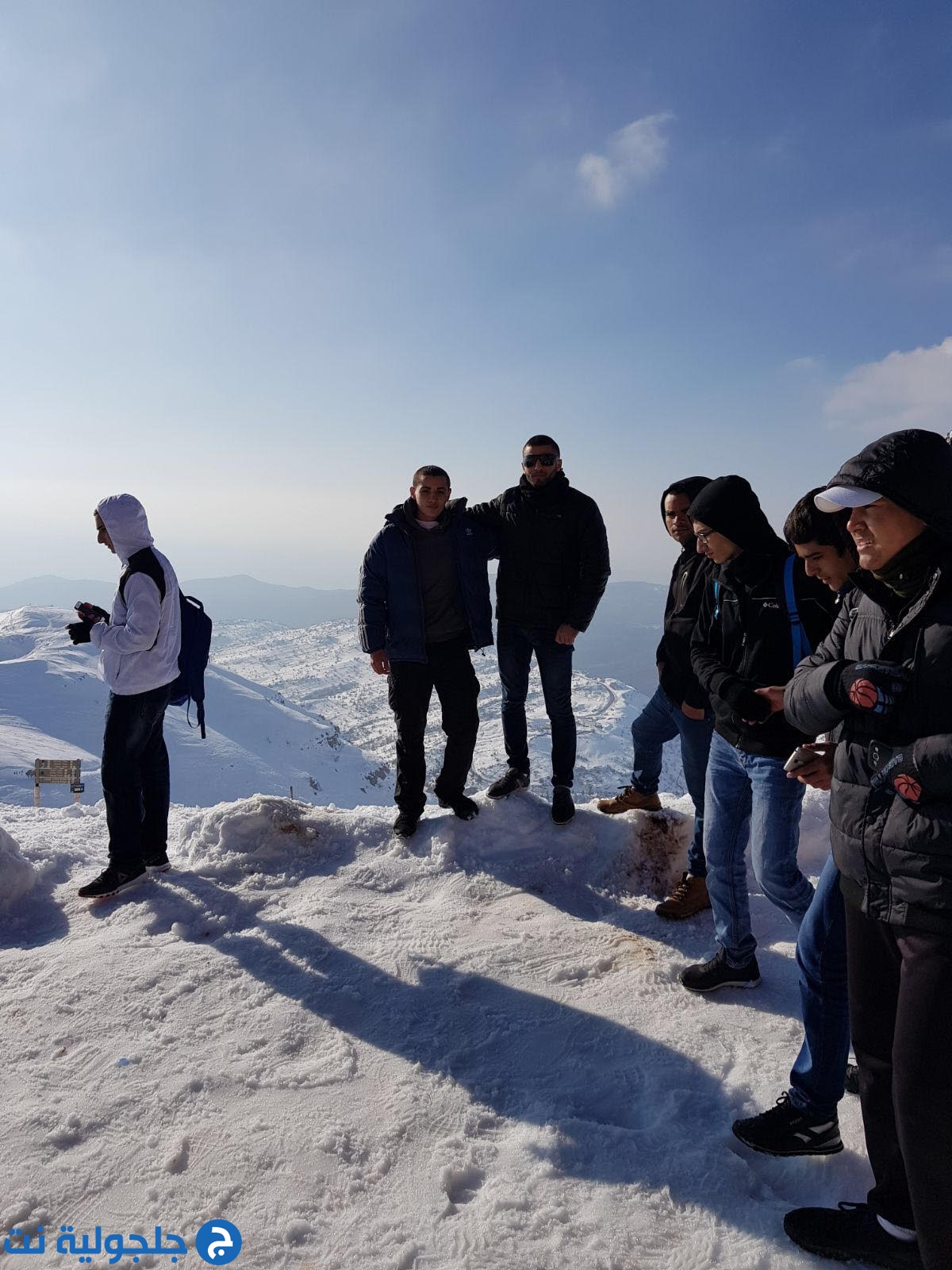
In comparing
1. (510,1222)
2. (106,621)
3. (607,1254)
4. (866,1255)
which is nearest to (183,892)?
(106,621)

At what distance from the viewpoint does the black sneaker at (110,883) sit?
470cm

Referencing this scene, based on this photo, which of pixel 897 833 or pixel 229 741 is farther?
pixel 229 741

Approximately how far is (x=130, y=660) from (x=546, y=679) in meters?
3.29

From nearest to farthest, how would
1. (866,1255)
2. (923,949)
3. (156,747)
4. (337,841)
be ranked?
(923,949), (866,1255), (156,747), (337,841)

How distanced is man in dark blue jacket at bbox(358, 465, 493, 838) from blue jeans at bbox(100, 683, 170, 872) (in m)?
1.74

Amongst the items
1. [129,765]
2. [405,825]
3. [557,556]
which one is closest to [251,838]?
[129,765]

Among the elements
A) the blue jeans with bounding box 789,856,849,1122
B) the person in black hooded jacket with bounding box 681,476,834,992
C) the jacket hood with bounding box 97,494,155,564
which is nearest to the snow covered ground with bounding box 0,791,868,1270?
the blue jeans with bounding box 789,856,849,1122

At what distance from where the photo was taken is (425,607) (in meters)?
5.38

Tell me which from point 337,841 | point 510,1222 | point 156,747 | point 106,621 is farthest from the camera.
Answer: point 337,841

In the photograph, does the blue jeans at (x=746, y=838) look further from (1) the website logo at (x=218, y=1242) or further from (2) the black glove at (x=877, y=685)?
(1) the website logo at (x=218, y=1242)

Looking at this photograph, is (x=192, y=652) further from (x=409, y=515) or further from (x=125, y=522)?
(x=409, y=515)

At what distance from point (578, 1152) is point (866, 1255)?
1018 millimetres

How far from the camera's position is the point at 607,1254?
2182mm

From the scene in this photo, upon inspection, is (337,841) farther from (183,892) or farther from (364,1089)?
(364,1089)
